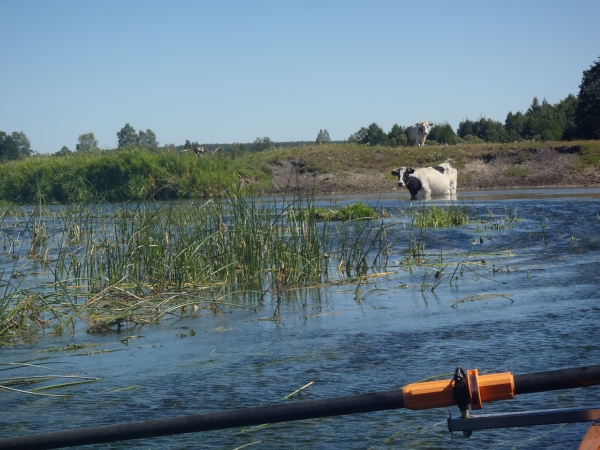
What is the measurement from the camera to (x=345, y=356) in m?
5.70

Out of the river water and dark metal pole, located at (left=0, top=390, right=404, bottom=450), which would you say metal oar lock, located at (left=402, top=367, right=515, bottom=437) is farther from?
the river water

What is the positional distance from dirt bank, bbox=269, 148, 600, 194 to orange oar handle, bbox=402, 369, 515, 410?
23278 millimetres

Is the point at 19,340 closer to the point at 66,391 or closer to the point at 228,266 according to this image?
the point at 66,391

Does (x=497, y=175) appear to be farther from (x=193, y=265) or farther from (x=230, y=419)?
(x=230, y=419)

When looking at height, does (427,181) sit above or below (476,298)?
above

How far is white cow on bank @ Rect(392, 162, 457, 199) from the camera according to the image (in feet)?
72.8

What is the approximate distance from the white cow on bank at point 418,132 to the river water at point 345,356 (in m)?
24.4

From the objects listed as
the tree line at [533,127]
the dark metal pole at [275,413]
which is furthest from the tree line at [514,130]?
the dark metal pole at [275,413]

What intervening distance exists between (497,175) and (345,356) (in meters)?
22.4

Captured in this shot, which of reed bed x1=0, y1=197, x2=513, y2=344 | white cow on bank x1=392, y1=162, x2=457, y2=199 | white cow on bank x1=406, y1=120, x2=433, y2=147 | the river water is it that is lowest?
the river water

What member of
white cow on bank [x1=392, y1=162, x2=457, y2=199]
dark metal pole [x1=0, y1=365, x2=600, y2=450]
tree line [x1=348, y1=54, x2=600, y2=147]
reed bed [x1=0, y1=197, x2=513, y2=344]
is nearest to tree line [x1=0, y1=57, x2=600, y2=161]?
tree line [x1=348, y1=54, x2=600, y2=147]

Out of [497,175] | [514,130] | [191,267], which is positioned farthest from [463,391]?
[514,130]

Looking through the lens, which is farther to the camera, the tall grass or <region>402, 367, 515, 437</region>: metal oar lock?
the tall grass

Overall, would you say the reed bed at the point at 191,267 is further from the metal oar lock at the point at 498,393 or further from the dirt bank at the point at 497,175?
the dirt bank at the point at 497,175
